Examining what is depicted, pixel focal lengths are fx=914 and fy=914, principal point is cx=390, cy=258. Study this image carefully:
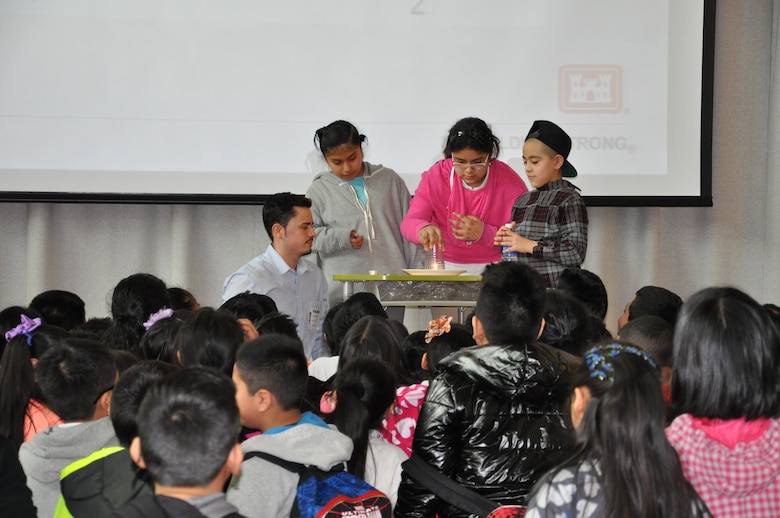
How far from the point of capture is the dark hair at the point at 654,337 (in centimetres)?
223

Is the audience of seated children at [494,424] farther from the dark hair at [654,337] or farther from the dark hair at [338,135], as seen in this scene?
the dark hair at [338,135]

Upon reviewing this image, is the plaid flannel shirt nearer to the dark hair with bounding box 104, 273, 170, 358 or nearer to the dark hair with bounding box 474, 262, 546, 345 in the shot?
the dark hair with bounding box 104, 273, 170, 358

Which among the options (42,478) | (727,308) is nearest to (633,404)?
(727,308)

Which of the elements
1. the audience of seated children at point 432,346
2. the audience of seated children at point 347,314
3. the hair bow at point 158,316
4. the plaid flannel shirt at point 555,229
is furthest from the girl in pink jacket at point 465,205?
the hair bow at point 158,316

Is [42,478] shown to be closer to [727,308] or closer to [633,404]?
[633,404]

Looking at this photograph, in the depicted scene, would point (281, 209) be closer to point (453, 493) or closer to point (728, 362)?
point (453, 493)

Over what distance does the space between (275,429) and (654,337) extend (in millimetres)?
998

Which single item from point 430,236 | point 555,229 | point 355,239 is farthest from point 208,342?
point 355,239

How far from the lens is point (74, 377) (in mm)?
1958

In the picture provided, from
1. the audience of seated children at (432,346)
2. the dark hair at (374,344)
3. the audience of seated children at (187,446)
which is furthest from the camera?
the audience of seated children at (432,346)

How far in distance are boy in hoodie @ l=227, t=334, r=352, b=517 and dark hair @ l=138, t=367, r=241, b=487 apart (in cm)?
39

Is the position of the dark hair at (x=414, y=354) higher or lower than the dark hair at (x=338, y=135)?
lower

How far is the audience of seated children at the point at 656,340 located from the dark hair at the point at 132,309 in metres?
1.54

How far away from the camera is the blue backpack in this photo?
1672 mm
